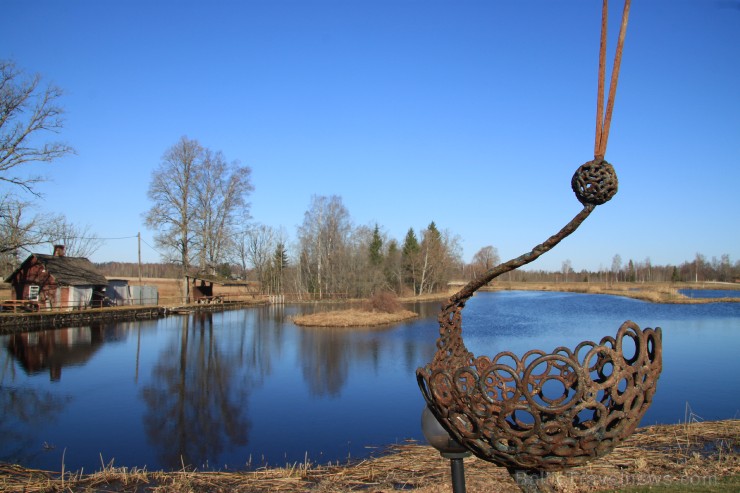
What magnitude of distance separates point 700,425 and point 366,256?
4636 centimetres

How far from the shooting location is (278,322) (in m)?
30.9

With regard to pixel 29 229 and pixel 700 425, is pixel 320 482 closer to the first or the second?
pixel 700 425

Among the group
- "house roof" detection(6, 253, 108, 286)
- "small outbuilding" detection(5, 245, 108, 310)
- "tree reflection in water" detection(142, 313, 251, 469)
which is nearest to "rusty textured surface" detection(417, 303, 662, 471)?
"tree reflection in water" detection(142, 313, 251, 469)

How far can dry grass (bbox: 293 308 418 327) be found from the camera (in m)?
29.1

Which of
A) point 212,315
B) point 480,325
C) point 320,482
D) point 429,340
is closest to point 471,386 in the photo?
point 320,482

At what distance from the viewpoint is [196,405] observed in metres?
11.9

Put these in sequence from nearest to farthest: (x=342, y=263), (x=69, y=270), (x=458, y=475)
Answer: (x=458, y=475), (x=69, y=270), (x=342, y=263)

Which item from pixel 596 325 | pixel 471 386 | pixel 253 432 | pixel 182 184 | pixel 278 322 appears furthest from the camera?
pixel 182 184

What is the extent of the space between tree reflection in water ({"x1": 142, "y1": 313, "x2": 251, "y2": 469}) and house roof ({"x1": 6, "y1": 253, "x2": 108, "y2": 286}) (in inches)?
592

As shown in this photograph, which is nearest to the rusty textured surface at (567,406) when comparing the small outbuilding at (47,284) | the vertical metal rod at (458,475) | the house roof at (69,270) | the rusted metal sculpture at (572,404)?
the rusted metal sculpture at (572,404)

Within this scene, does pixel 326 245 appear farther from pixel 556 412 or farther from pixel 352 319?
pixel 556 412

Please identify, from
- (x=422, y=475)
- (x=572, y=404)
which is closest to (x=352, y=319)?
(x=422, y=475)

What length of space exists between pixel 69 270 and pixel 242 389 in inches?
965

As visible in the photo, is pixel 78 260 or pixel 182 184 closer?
pixel 78 260
